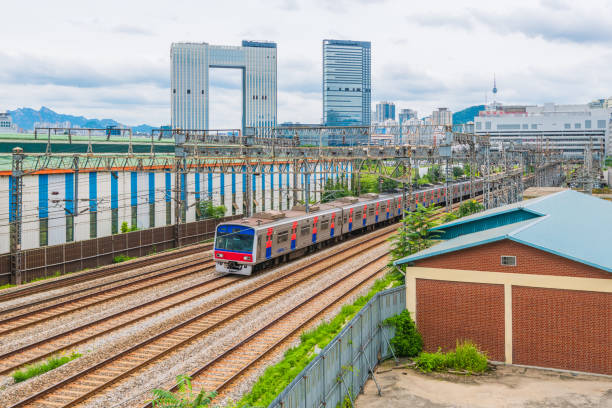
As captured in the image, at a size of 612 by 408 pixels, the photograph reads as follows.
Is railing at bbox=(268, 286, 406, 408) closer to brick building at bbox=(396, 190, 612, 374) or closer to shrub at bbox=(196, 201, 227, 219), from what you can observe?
brick building at bbox=(396, 190, 612, 374)

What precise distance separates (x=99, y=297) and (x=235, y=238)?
20.9 feet

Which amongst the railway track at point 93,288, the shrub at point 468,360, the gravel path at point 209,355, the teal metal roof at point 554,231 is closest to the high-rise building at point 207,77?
the railway track at point 93,288

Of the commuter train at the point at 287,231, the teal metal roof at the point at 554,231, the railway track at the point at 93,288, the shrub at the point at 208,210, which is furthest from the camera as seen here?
the shrub at the point at 208,210

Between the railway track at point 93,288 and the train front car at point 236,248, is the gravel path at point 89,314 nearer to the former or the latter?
the train front car at point 236,248

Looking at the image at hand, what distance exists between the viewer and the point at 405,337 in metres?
14.7

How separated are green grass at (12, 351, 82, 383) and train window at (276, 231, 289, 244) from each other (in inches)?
517

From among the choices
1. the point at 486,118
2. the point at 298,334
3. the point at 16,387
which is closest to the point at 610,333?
the point at 298,334

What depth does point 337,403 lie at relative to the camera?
11.1 meters

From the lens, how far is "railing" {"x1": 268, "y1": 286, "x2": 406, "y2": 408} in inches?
366

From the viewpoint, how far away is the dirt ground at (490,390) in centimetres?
1153

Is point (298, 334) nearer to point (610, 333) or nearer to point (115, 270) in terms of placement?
point (610, 333)

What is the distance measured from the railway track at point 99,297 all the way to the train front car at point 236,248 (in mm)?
1856

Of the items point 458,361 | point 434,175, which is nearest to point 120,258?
point 458,361

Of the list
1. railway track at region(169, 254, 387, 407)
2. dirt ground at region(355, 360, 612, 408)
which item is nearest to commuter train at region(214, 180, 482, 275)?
railway track at region(169, 254, 387, 407)
